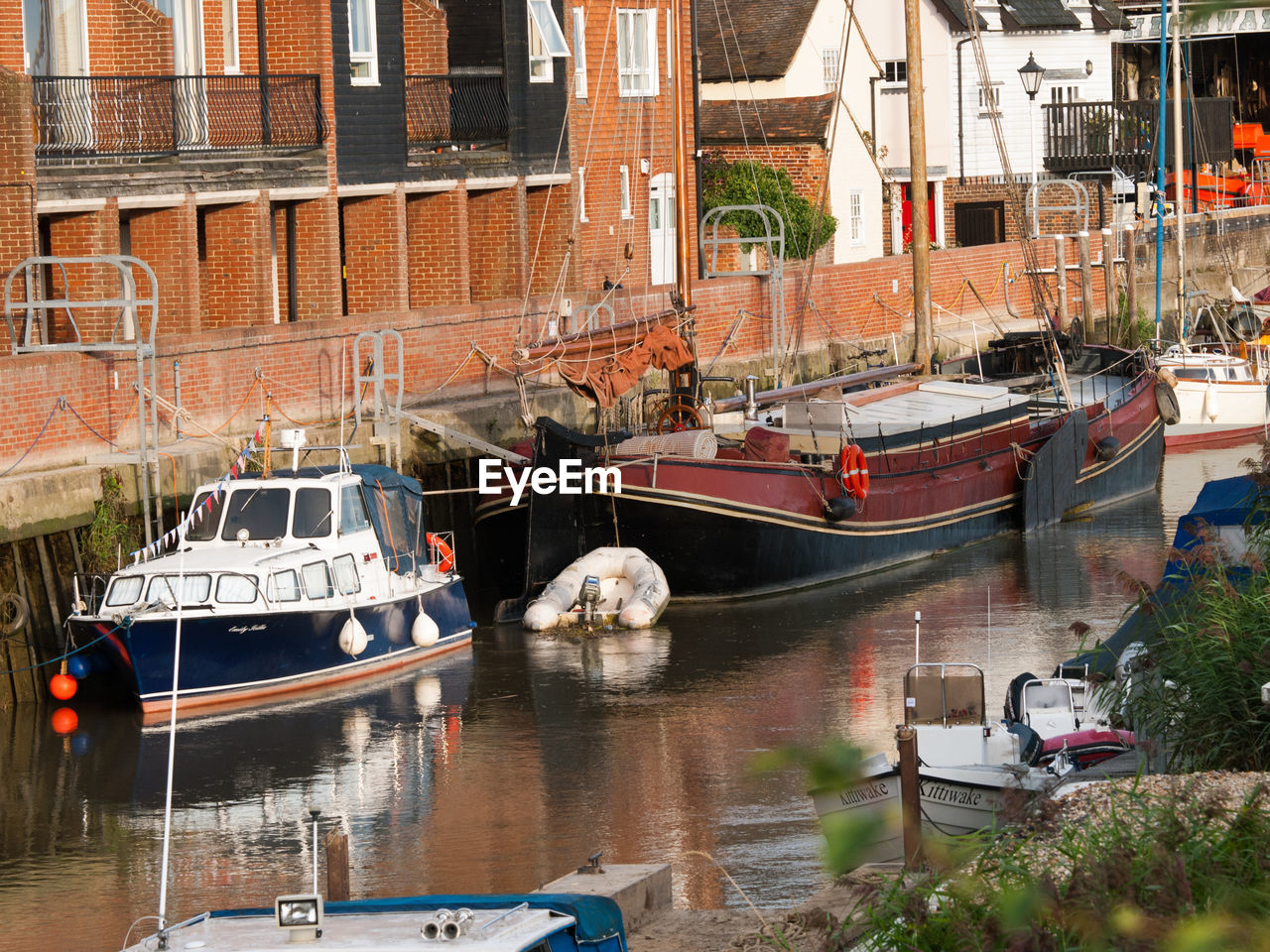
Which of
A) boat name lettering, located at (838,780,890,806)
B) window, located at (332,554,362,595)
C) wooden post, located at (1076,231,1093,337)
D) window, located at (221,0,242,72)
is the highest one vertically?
window, located at (221,0,242,72)

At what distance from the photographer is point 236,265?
30.8 meters

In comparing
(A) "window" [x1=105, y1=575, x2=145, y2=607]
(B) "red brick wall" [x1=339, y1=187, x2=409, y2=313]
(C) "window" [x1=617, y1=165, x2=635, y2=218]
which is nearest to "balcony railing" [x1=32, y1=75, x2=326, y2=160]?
(B) "red brick wall" [x1=339, y1=187, x2=409, y2=313]

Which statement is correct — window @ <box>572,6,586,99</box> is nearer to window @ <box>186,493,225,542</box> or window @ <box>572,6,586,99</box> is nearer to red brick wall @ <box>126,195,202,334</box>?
red brick wall @ <box>126,195,202,334</box>

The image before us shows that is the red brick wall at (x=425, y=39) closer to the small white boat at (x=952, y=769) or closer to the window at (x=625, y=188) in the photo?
the window at (x=625, y=188)

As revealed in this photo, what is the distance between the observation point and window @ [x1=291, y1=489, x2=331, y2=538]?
2025cm

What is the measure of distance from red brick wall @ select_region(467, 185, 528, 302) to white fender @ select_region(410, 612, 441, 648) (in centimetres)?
1637

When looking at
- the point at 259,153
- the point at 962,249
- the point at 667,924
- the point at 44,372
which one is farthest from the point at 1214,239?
the point at 667,924

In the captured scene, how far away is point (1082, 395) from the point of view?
1345 inches

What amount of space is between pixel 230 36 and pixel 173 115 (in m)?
3.03

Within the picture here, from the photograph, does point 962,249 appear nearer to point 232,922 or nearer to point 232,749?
point 232,749

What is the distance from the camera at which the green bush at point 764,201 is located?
44781 millimetres

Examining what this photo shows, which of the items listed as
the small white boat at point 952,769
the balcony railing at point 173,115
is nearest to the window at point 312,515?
the small white boat at point 952,769

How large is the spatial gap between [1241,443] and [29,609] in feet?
86.6

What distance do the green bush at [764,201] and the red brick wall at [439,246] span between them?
10.3 metres
